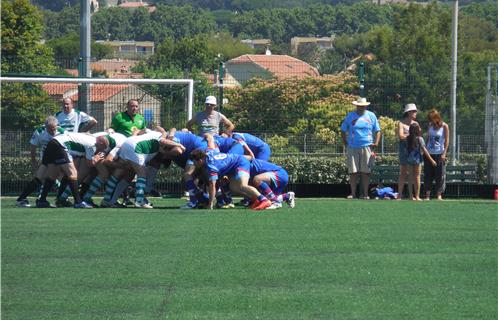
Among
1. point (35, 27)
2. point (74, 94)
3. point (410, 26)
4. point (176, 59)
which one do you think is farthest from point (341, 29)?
point (74, 94)

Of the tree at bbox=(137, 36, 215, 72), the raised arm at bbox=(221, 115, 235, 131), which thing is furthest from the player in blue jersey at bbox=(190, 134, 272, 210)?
the tree at bbox=(137, 36, 215, 72)

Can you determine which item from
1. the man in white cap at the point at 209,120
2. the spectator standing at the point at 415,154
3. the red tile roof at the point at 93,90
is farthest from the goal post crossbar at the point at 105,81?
the spectator standing at the point at 415,154

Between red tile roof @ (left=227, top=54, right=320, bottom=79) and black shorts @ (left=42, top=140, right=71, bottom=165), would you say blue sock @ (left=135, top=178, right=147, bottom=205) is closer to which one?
black shorts @ (left=42, top=140, right=71, bottom=165)

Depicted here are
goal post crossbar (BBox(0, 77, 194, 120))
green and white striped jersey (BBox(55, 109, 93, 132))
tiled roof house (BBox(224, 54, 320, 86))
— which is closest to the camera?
green and white striped jersey (BBox(55, 109, 93, 132))

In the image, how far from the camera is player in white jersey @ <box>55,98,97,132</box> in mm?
19141

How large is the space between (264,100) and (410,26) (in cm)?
2544

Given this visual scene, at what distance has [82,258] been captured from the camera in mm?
10906

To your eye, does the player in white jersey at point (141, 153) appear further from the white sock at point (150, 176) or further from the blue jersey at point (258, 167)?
the blue jersey at point (258, 167)

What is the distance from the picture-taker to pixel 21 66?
31594mm

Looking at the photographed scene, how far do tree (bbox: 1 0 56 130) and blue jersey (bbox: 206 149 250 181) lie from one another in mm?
6613

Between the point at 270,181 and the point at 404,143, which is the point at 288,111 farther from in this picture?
the point at 270,181

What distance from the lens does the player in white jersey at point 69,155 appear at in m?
17.0

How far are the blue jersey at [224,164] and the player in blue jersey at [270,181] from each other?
49 cm

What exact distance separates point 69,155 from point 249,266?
7293 millimetres
